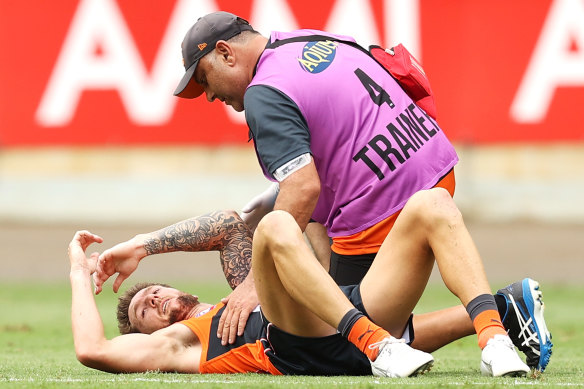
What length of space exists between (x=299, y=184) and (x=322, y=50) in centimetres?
88

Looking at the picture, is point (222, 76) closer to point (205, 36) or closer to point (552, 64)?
point (205, 36)

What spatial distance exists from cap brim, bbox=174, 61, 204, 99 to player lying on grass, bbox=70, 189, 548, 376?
0.94 m

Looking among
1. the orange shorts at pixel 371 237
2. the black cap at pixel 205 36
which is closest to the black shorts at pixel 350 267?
the orange shorts at pixel 371 237

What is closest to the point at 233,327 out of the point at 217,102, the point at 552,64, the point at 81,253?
the point at 81,253

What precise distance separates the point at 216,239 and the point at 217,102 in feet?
32.5

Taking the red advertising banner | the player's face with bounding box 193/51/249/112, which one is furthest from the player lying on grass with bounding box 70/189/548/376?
the red advertising banner

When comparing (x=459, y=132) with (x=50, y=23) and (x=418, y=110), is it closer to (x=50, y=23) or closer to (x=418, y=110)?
(x=50, y=23)

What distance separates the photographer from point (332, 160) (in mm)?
6004

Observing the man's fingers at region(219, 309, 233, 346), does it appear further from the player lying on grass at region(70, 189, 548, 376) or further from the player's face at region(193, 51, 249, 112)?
the player's face at region(193, 51, 249, 112)

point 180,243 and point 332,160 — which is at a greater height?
point 332,160

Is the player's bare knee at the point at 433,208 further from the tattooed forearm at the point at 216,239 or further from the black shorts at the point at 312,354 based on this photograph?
the tattooed forearm at the point at 216,239

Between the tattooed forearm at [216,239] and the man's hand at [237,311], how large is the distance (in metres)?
0.53

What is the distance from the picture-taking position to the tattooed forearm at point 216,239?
639cm

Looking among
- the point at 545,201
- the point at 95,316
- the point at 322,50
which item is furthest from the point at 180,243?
the point at 545,201
